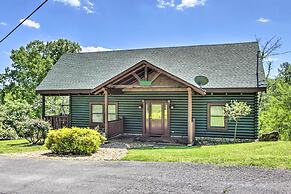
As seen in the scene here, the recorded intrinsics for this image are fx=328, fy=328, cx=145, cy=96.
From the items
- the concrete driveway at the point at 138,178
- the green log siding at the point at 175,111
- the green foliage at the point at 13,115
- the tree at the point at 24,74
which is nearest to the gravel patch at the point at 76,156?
the concrete driveway at the point at 138,178

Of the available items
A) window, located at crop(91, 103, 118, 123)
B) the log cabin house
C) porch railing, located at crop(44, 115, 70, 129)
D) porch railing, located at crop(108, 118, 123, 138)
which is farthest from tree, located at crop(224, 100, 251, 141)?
porch railing, located at crop(44, 115, 70, 129)

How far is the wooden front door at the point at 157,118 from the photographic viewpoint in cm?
1800

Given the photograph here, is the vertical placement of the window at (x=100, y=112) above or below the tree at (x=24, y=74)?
below

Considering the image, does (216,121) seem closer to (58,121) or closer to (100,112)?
(100,112)

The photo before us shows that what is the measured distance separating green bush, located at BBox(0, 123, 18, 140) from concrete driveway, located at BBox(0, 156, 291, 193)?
913 centimetres

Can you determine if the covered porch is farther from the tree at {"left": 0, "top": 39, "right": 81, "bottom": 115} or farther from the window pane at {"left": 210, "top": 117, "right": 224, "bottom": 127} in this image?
the tree at {"left": 0, "top": 39, "right": 81, "bottom": 115}

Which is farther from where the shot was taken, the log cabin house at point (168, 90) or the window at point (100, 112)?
the window at point (100, 112)

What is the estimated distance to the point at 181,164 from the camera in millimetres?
9789

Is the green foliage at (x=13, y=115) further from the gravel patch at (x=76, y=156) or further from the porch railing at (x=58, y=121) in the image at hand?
the gravel patch at (x=76, y=156)

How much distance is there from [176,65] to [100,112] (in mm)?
5351

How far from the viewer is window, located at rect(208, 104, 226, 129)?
1692 centimetres

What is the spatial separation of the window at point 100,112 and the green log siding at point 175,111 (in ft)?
1.08

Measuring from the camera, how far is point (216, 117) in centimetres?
1706

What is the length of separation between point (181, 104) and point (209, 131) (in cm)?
207
